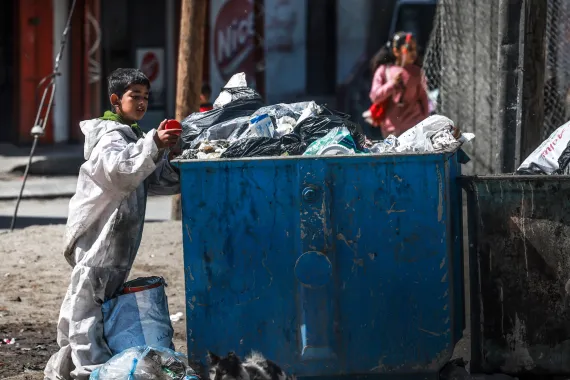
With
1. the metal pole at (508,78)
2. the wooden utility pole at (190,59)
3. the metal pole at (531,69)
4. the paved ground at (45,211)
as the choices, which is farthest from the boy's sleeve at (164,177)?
the paved ground at (45,211)

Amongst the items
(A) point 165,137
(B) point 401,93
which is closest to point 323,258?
(A) point 165,137

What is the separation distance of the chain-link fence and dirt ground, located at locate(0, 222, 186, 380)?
3.20 metres

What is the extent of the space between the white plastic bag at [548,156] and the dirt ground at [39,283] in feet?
6.97

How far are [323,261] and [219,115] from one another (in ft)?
3.28

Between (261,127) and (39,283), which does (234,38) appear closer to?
(39,283)

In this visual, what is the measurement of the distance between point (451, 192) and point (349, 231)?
552mm

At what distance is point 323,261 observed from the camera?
4.57 meters

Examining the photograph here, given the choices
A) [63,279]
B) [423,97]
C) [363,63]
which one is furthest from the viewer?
[363,63]

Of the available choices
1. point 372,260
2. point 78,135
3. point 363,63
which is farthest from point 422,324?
point 363,63

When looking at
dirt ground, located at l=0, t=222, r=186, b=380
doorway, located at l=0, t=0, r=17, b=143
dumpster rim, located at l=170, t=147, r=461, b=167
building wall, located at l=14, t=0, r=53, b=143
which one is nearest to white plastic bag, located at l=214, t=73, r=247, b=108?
dumpster rim, located at l=170, t=147, r=461, b=167

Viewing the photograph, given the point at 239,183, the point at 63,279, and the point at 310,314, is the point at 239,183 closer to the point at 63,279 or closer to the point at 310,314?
the point at 310,314

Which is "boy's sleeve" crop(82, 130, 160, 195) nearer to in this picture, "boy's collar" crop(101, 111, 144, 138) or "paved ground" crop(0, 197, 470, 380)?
"boy's collar" crop(101, 111, 144, 138)

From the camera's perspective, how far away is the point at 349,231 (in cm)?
457

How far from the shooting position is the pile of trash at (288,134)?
4738mm
